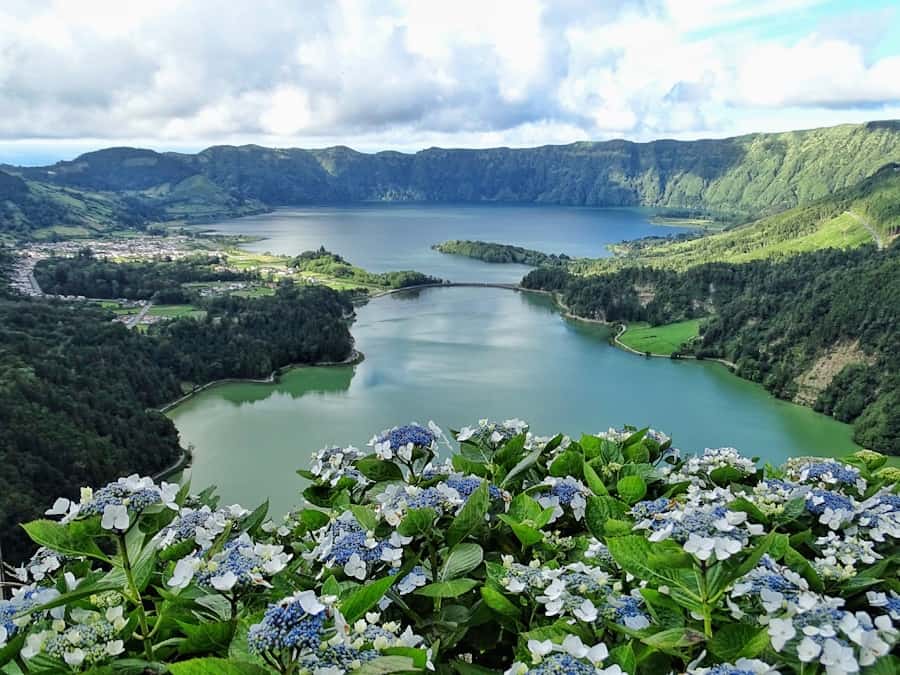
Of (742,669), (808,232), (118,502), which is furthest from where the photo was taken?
(808,232)

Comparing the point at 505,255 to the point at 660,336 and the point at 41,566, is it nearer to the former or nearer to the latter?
the point at 660,336

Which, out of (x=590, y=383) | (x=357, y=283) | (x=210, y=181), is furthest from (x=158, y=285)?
(x=210, y=181)

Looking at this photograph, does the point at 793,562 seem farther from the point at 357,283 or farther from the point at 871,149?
the point at 871,149

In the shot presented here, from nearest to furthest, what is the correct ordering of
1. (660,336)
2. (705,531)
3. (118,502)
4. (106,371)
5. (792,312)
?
(705,531), (118,502), (106,371), (792,312), (660,336)

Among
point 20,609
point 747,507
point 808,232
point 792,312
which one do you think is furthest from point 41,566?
point 808,232

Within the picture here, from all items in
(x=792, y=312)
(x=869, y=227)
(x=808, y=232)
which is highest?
(x=869, y=227)

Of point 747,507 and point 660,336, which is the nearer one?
point 747,507

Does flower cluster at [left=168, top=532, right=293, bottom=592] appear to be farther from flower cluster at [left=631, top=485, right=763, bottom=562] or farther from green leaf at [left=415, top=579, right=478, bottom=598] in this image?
flower cluster at [left=631, top=485, right=763, bottom=562]
